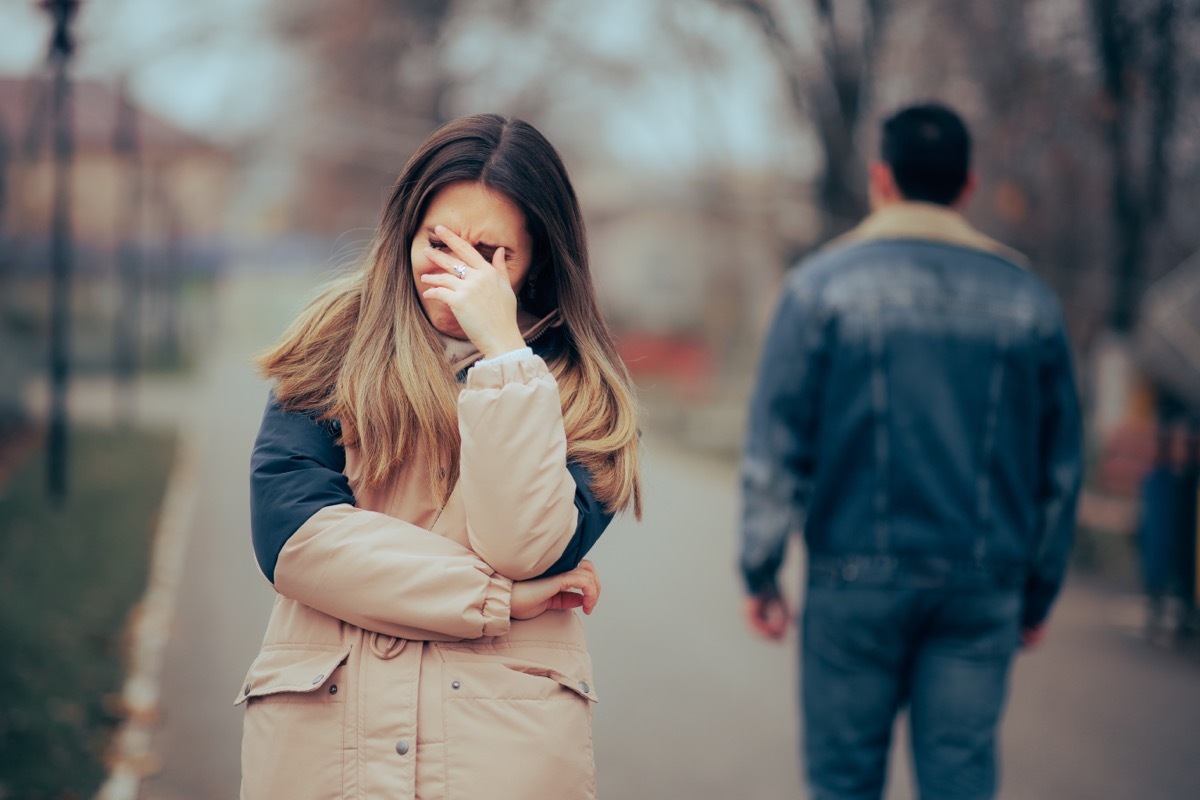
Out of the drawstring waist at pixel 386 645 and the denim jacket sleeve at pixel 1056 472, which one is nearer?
the drawstring waist at pixel 386 645

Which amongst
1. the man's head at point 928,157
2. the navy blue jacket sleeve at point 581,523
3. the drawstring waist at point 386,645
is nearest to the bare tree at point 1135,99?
the man's head at point 928,157

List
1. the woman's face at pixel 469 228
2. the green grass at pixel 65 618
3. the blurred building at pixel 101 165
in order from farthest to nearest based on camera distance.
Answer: the blurred building at pixel 101 165 → the green grass at pixel 65 618 → the woman's face at pixel 469 228

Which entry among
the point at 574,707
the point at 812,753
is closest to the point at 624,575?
the point at 812,753

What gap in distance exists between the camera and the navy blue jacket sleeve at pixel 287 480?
211 centimetres

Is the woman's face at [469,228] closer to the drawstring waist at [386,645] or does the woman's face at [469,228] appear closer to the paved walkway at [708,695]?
the drawstring waist at [386,645]

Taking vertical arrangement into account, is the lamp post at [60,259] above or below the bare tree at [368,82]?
below

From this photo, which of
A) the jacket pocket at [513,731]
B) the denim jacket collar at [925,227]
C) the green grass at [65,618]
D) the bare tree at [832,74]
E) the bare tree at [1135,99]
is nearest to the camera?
the jacket pocket at [513,731]

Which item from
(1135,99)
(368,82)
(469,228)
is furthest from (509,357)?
(368,82)

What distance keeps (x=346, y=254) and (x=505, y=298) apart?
0.86 m

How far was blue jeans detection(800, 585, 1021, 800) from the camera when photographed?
3189 millimetres

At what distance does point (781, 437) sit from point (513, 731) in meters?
1.55

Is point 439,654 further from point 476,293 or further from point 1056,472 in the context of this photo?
point 1056,472

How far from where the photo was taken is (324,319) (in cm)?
229

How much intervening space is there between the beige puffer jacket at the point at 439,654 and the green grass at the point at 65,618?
120 inches
